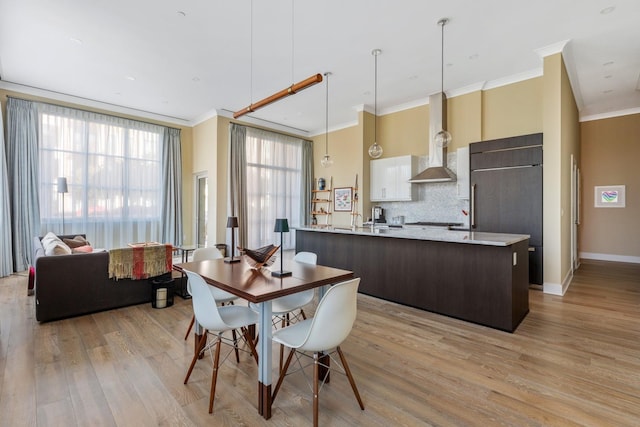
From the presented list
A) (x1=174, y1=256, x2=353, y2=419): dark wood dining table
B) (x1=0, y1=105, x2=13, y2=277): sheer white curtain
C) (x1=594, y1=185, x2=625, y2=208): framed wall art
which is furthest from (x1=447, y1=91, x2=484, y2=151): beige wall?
(x1=0, y1=105, x2=13, y2=277): sheer white curtain

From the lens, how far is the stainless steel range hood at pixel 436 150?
560 cm

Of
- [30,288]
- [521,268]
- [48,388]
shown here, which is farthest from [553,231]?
[30,288]

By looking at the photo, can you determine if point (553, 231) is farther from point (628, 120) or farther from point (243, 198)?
point (243, 198)

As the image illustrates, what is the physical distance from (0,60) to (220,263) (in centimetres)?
505

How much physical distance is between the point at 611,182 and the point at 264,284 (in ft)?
27.9

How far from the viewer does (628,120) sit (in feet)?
21.6

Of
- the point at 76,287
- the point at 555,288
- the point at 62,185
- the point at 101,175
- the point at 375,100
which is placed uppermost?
the point at 375,100

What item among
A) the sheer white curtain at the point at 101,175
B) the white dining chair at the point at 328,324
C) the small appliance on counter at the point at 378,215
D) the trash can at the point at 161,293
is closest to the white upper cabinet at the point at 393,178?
the small appliance on counter at the point at 378,215

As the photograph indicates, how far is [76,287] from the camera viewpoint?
3.43 meters

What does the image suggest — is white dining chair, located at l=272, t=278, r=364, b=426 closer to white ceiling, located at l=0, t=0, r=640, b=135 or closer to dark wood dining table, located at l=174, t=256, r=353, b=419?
dark wood dining table, located at l=174, t=256, r=353, b=419

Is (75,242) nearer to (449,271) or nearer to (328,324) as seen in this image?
(328,324)

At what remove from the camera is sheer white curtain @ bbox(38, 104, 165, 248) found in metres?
5.64

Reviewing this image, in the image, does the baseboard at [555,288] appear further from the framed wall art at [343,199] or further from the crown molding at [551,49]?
the framed wall art at [343,199]

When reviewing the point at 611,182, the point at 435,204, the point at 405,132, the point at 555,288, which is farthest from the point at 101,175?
the point at 611,182
